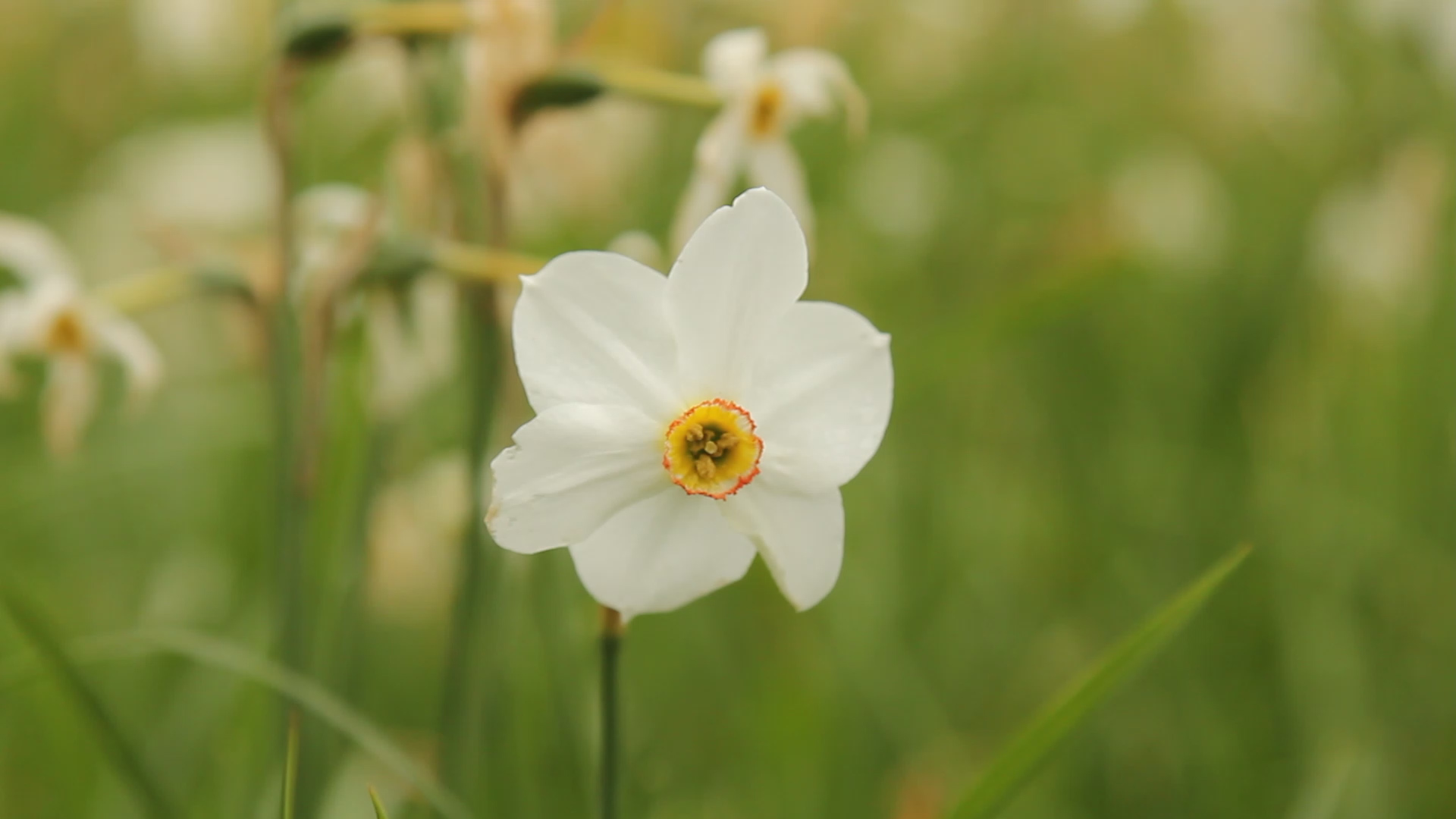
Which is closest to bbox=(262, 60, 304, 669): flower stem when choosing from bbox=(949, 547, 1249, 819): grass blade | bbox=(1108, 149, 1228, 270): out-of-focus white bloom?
bbox=(949, 547, 1249, 819): grass blade

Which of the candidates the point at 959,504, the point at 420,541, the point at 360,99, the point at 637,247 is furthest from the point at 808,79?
the point at 360,99

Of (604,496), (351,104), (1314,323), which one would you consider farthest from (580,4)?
(604,496)

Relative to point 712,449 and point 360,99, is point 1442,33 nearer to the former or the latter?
point 712,449

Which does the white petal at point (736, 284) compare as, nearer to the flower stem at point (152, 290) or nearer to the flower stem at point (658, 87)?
the flower stem at point (658, 87)

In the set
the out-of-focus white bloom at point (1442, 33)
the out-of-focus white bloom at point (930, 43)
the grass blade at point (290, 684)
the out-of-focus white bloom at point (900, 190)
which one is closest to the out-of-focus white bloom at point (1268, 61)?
the out-of-focus white bloom at point (930, 43)

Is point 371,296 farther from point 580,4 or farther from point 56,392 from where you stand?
point 580,4

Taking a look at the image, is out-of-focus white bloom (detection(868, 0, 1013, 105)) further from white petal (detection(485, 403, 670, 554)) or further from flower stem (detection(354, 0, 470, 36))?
white petal (detection(485, 403, 670, 554))
